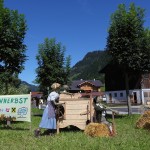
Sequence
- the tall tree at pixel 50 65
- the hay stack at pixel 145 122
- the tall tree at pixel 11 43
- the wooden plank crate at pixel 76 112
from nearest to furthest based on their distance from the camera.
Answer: the wooden plank crate at pixel 76 112, the hay stack at pixel 145 122, the tall tree at pixel 11 43, the tall tree at pixel 50 65

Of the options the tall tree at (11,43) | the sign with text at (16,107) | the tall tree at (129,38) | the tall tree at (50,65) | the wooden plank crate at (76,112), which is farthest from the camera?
the tall tree at (50,65)

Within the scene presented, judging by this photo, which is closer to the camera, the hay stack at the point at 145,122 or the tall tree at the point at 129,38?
Result: the hay stack at the point at 145,122

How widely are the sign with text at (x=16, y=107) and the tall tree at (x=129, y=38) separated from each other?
11.8 meters

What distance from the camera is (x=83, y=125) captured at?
42.5 ft

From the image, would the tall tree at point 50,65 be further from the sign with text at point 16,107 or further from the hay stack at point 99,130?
the hay stack at point 99,130

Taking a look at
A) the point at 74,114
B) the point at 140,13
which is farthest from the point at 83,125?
the point at 140,13

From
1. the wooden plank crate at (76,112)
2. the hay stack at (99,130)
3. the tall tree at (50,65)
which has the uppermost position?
the tall tree at (50,65)

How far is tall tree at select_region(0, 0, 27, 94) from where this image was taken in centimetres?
2225

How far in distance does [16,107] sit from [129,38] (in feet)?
41.8

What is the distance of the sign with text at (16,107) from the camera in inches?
586

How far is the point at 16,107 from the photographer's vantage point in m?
15.2

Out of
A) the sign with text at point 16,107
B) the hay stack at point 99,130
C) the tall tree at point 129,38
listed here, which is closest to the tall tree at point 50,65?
the tall tree at point 129,38

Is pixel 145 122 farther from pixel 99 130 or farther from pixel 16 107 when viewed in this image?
pixel 16 107

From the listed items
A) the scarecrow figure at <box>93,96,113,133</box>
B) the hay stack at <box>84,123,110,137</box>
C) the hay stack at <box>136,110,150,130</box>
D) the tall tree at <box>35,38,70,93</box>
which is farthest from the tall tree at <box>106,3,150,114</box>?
the hay stack at <box>84,123,110,137</box>
